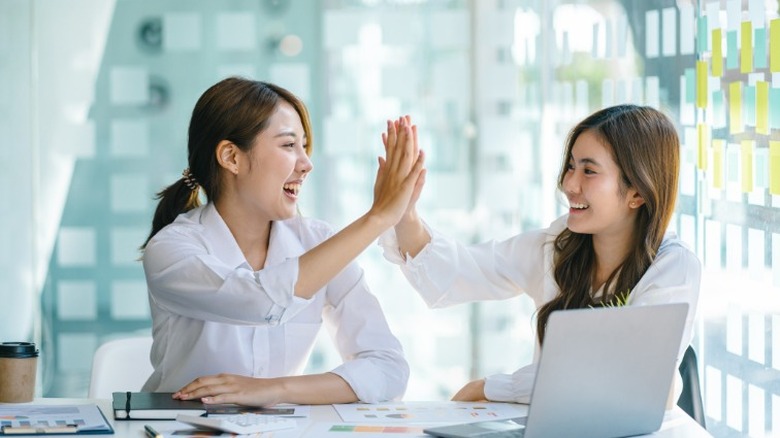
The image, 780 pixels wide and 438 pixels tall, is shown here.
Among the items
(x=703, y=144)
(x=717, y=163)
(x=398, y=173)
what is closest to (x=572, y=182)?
(x=398, y=173)

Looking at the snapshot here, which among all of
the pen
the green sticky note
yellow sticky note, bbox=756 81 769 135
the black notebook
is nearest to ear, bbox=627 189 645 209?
yellow sticky note, bbox=756 81 769 135

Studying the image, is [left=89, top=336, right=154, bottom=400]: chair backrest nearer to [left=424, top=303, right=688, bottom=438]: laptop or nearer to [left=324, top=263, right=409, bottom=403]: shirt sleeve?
[left=324, top=263, right=409, bottom=403]: shirt sleeve

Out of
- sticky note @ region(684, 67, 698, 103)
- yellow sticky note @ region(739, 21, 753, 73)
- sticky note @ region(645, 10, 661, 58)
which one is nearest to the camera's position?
yellow sticky note @ region(739, 21, 753, 73)

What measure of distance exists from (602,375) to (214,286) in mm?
857

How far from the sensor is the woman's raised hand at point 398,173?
2.39 m

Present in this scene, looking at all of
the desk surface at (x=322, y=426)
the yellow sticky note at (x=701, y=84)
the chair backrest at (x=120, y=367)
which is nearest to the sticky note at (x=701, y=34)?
the yellow sticky note at (x=701, y=84)

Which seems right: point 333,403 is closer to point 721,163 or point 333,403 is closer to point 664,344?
point 664,344

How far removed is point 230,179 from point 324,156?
2.02 m

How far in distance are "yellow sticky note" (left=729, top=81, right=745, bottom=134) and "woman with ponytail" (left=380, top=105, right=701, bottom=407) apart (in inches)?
13.6

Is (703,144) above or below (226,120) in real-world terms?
below

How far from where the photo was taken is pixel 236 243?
8.66 feet

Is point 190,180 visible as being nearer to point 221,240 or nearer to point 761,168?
point 221,240

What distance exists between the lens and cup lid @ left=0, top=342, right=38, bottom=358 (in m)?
2.37

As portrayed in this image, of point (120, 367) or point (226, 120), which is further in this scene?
point (120, 367)
